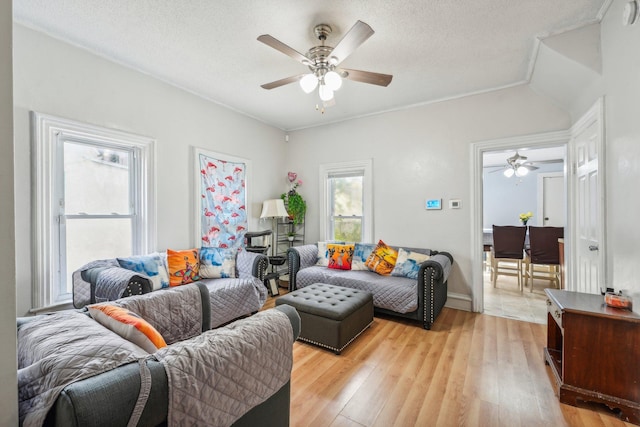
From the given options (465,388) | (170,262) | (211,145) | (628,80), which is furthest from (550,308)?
(211,145)

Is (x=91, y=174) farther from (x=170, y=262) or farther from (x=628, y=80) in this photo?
(x=628, y=80)

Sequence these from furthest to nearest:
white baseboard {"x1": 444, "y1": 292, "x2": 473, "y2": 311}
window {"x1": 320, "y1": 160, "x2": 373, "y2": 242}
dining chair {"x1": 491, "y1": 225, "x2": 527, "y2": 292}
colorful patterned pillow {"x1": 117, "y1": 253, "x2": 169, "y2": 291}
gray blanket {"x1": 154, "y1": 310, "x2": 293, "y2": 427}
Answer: dining chair {"x1": 491, "y1": 225, "x2": 527, "y2": 292}, window {"x1": 320, "y1": 160, "x2": 373, "y2": 242}, white baseboard {"x1": 444, "y1": 292, "x2": 473, "y2": 311}, colorful patterned pillow {"x1": 117, "y1": 253, "x2": 169, "y2": 291}, gray blanket {"x1": 154, "y1": 310, "x2": 293, "y2": 427}

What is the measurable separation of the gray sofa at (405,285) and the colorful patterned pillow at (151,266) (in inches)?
65.2

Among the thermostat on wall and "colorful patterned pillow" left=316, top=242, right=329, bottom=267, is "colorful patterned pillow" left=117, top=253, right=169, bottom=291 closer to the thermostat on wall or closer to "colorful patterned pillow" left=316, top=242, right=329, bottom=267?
"colorful patterned pillow" left=316, top=242, right=329, bottom=267

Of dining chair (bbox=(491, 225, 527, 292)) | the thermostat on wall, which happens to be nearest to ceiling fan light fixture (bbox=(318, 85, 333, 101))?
the thermostat on wall

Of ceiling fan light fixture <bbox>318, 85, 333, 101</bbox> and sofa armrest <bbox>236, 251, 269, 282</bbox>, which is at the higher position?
ceiling fan light fixture <bbox>318, 85, 333, 101</bbox>

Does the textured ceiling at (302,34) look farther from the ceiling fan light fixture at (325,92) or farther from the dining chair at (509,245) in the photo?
the dining chair at (509,245)

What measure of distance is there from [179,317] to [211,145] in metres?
2.66

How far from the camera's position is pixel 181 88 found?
3359 mm

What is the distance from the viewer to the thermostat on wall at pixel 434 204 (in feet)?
12.0

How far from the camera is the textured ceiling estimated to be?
2029 mm

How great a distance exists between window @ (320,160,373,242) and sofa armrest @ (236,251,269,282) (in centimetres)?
156

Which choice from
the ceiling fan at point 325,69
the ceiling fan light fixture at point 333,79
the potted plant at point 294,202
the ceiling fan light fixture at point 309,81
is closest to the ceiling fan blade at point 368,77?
the ceiling fan at point 325,69

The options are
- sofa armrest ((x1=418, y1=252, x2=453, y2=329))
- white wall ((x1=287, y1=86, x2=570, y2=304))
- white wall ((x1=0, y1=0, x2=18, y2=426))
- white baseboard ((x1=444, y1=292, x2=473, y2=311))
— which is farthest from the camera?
white baseboard ((x1=444, y1=292, x2=473, y2=311))
